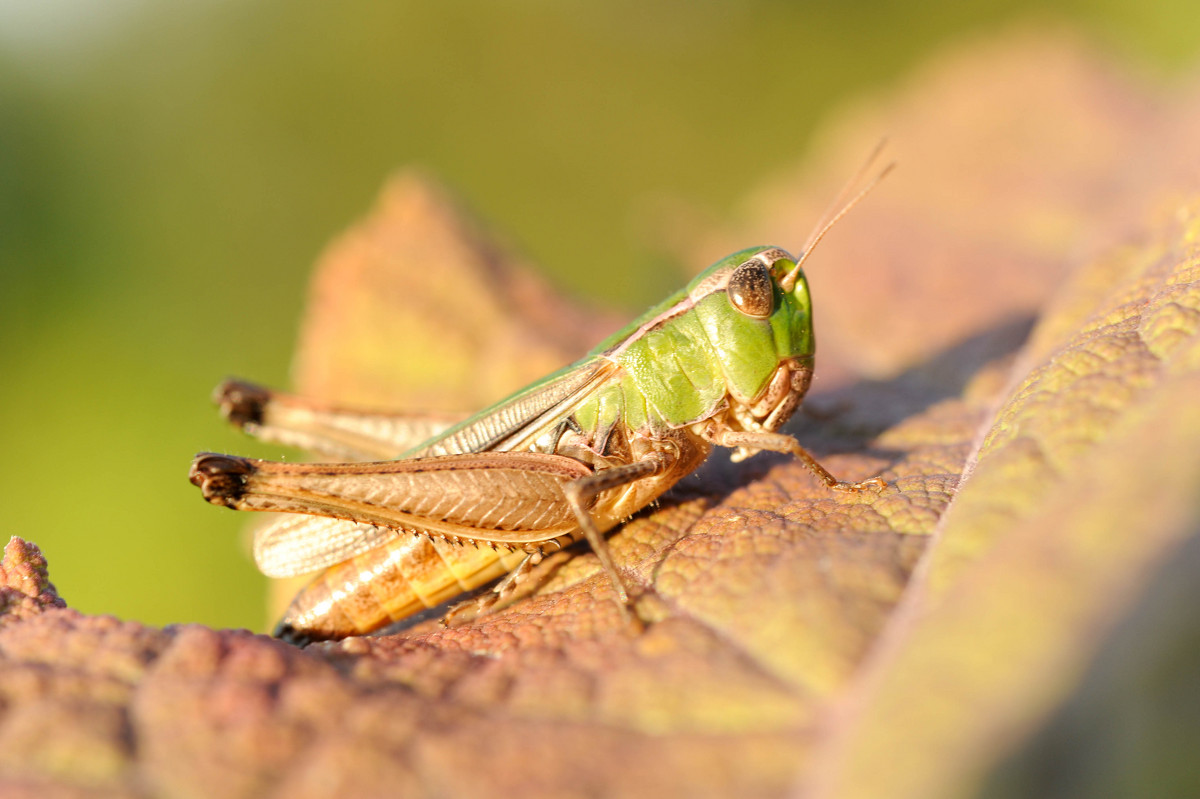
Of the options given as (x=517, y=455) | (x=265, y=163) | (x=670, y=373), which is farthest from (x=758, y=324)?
(x=265, y=163)

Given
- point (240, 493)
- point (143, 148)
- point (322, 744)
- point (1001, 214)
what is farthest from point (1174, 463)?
point (143, 148)

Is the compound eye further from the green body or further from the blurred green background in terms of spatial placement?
the blurred green background

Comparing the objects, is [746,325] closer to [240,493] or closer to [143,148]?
[240,493]

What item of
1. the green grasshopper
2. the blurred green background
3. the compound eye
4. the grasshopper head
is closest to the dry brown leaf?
the green grasshopper

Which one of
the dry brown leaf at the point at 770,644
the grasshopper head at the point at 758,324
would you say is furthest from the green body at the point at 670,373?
the dry brown leaf at the point at 770,644

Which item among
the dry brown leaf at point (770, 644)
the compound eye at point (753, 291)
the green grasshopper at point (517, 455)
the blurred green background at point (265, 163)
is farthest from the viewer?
the blurred green background at point (265, 163)

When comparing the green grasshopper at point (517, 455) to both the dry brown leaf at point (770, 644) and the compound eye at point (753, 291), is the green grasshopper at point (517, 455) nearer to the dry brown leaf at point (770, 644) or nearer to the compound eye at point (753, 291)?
the compound eye at point (753, 291)
